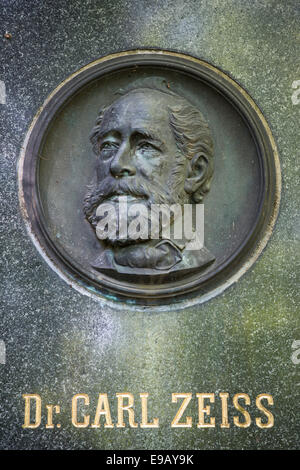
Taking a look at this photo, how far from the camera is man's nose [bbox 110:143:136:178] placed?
4.60 metres

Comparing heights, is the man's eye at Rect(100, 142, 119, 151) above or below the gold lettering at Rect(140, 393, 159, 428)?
above

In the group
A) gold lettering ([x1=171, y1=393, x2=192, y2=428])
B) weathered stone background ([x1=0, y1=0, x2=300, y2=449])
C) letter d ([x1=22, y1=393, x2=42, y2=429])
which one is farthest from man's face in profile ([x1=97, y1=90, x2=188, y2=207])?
letter d ([x1=22, y1=393, x2=42, y2=429])

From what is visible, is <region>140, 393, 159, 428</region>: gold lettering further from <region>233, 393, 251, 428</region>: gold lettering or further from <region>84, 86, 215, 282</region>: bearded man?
<region>84, 86, 215, 282</region>: bearded man

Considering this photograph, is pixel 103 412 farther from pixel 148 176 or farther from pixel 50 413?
pixel 148 176

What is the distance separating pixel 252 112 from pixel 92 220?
1.50 m

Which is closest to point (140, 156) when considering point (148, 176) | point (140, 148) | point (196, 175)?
point (140, 148)

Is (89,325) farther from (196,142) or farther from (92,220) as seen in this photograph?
(196,142)

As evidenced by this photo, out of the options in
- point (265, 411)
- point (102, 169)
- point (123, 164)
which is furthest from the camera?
point (102, 169)

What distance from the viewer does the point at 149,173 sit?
4648 millimetres

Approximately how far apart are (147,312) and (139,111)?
154cm

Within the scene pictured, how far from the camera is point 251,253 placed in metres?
4.66

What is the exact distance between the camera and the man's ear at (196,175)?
15.6 ft

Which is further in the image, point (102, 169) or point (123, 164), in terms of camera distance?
point (102, 169)

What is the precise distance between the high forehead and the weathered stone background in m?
0.40
